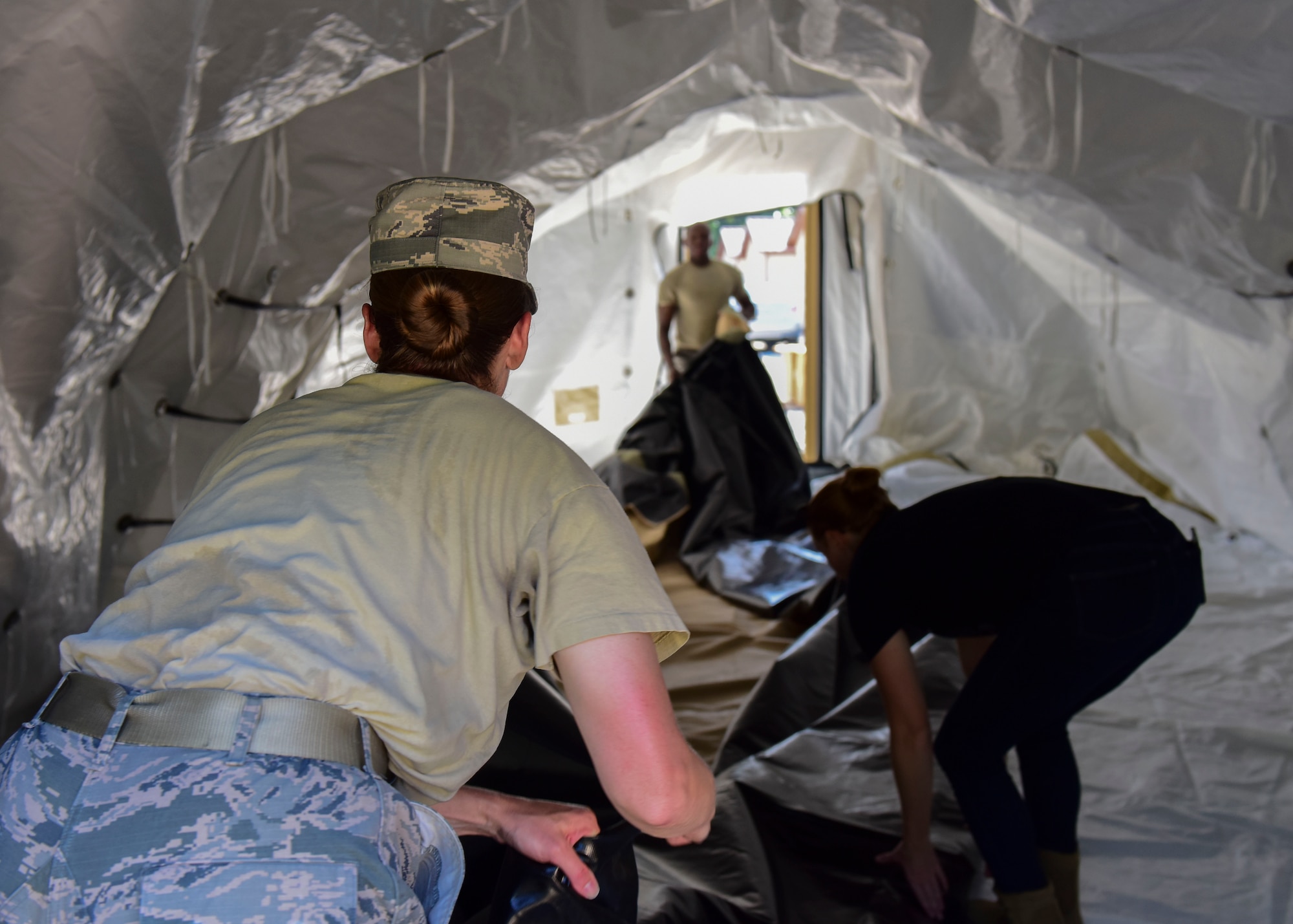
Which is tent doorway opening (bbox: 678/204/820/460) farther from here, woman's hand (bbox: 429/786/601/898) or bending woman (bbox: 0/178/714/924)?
bending woman (bbox: 0/178/714/924)

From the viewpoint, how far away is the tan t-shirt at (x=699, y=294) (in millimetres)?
4930

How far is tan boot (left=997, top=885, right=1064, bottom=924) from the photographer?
1471mm

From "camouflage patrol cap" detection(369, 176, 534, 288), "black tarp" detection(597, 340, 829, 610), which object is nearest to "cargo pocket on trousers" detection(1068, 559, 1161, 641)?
"camouflage patrol cap" detection(369, 176, 534, 288)

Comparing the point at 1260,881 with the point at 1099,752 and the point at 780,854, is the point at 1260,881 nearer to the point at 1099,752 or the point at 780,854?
the point at 1099,752

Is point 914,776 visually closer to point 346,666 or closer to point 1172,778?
point 1172,778

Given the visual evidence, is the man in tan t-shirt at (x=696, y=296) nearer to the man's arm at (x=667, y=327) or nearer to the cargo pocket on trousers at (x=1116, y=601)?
the man's arm at (x=667, y=327)

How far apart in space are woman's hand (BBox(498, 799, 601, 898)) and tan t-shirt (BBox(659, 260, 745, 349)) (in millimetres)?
3979

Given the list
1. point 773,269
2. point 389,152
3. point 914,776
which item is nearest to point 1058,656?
point 914,776

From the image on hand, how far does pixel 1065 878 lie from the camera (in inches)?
62.0

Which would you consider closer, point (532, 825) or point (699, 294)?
point (532, 825)

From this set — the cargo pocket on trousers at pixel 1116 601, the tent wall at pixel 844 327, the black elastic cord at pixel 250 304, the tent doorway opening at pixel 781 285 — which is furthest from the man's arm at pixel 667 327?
the cargo pocket on trousers at pixel 1116 601

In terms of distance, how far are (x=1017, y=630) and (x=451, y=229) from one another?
1010 mm

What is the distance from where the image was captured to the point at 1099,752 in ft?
6.92

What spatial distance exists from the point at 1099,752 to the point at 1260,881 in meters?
0.49
